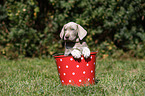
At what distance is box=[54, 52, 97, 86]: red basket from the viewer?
233 centimetres

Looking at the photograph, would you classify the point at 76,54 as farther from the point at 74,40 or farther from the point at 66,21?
the point at 66,21

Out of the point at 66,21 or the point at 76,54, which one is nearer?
the point at 76,54

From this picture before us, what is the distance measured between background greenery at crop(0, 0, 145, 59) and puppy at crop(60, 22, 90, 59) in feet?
7.82

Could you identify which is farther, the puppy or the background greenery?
the background greenery

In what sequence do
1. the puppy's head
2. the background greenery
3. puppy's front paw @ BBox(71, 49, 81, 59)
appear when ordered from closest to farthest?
puppy's front paw @ BBox(71, 49, 81, 59), the puppy's head, the background greenery

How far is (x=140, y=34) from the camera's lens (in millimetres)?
5336

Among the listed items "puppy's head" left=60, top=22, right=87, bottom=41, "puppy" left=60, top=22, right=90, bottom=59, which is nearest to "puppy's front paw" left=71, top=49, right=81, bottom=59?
"puppy" left=60, top=22, right=90, bottom=59

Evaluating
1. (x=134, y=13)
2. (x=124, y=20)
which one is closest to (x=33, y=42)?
(x=124, y=20)

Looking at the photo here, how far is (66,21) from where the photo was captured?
16.6ft

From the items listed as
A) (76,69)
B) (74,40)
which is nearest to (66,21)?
(74,40)

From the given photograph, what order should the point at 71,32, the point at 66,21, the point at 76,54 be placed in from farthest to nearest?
1. the point at 66,21
2. the point at 71,32
3. the point at 76,54

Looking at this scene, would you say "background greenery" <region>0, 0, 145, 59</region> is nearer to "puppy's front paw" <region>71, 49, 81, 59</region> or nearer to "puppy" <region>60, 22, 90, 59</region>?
"puppy" <region>60, 22, 90, 59</region>

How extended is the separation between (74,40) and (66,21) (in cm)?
266

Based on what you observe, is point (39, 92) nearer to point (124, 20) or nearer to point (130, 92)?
point (130, 92)
